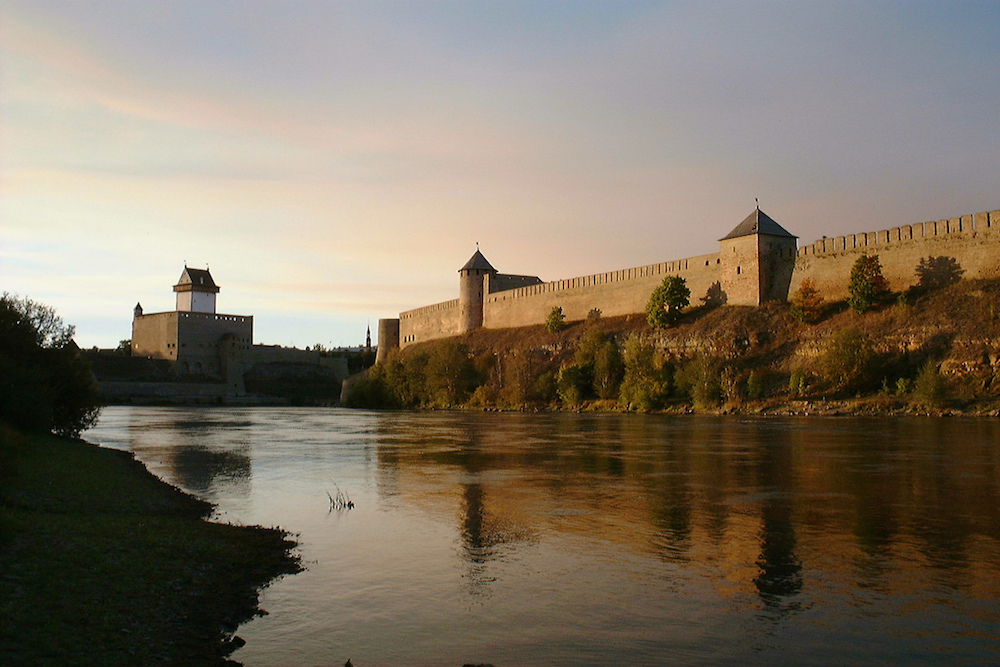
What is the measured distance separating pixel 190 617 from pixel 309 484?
7.94 m

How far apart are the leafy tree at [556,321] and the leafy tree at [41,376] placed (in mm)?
33550

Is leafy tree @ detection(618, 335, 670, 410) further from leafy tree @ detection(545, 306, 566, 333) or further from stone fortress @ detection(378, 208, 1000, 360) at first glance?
leafy tree @ detection(545, 306, 566, 333)

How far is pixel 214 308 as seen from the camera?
8744 centimetres

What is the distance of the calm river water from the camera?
16.6 feet

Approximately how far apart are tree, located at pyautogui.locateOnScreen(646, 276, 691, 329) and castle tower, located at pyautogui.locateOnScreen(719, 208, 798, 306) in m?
2.43

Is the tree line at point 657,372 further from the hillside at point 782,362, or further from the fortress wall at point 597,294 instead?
the fortress wall at point 597,294

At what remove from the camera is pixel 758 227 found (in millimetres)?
41281

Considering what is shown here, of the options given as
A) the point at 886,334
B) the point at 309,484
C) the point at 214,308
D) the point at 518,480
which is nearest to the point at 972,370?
the point at 886,334

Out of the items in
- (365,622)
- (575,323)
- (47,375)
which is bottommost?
(365,622)

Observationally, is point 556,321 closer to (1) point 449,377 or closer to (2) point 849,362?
(1) point 449,377

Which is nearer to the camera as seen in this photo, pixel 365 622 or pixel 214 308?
pixel 365 622

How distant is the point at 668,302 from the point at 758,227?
5.92 meters

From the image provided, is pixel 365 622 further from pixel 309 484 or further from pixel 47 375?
pixel 47 375

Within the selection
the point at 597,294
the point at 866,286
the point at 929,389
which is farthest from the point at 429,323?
the point at 929,389
